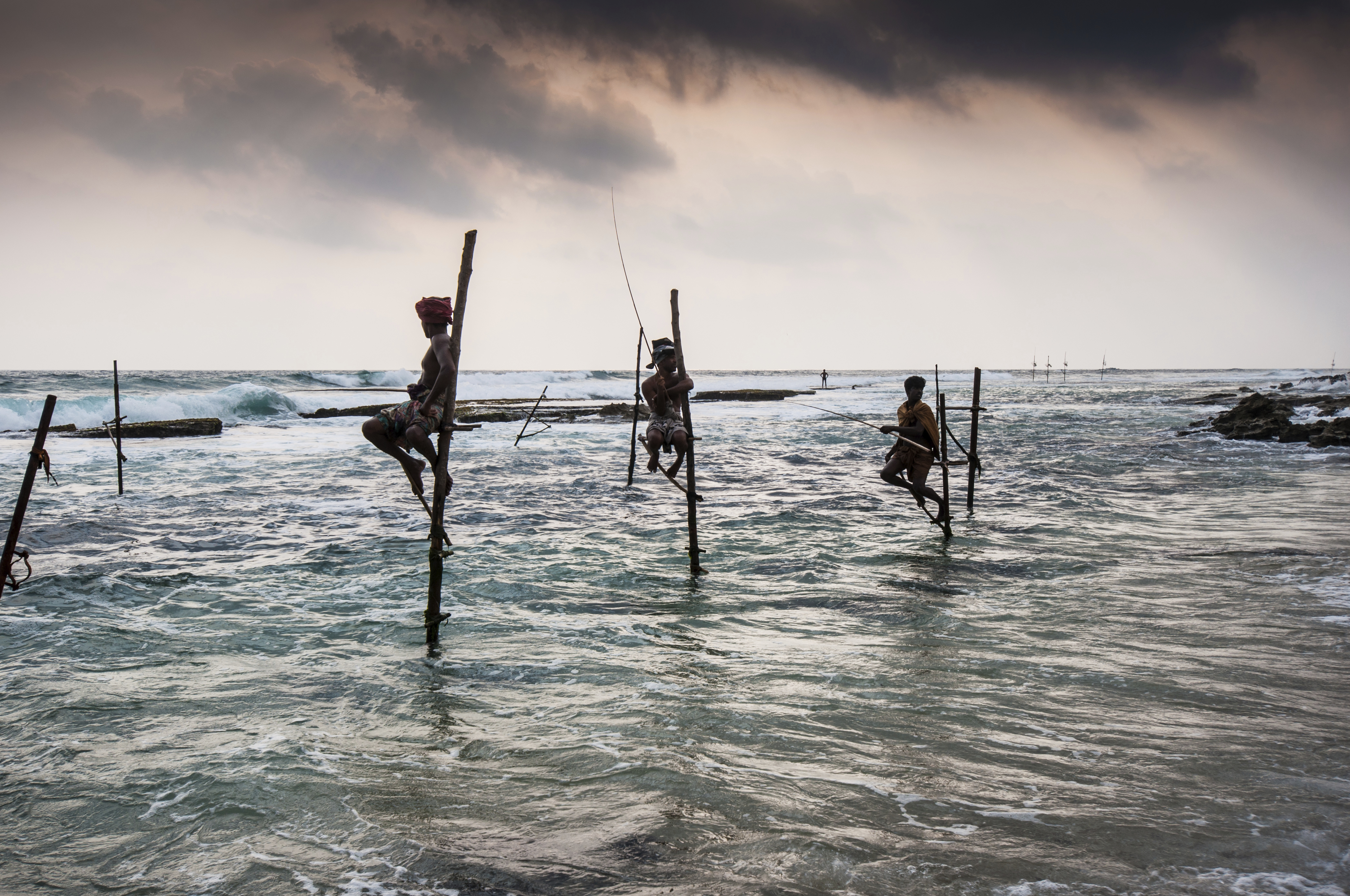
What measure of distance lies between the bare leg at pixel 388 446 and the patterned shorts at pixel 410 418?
5 centimetres

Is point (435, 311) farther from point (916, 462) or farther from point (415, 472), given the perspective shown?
point (916, 462)

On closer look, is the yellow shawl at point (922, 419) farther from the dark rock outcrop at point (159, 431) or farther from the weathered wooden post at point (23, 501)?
the dark rock outcrop at point (159, 431)

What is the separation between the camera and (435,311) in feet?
23.4

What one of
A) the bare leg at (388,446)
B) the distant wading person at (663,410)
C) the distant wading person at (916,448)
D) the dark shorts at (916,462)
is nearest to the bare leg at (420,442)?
the bare leg at (388,446)

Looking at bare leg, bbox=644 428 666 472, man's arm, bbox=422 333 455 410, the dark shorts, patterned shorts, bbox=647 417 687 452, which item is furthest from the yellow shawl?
man's arm, bbox=422 333 455 410

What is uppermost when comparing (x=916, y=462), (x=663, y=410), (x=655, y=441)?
(x=663, y=410)

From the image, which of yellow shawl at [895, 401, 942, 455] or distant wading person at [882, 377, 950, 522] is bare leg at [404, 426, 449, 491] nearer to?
distant wading person at [882, 377, 950, 522]

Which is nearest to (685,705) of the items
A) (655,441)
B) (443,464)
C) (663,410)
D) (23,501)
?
(443,464)

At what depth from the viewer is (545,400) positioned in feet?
179

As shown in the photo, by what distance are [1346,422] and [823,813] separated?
88.3 ft

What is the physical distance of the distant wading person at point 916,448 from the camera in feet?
37.6

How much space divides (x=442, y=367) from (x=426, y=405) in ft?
1.92

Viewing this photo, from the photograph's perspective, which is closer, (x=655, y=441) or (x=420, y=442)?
(x=420, y=442)

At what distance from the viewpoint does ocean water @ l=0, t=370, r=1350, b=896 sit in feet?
12.3
